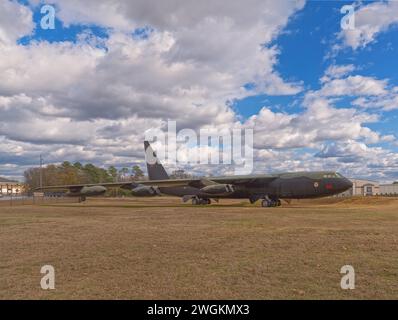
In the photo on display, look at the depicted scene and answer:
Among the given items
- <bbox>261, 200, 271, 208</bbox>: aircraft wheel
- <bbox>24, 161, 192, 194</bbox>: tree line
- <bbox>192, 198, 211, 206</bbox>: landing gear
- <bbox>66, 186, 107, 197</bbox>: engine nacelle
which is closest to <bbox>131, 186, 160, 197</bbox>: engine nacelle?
<bbox>66, 186, 107, 197</bbox>: engine nacelle

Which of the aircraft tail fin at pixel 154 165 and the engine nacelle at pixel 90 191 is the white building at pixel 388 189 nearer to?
the aircraft tail fin at pixel 154 165

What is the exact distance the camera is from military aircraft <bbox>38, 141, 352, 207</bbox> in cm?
3295

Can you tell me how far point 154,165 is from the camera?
48719mm

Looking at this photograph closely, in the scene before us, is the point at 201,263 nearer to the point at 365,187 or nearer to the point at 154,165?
the point at 154,165

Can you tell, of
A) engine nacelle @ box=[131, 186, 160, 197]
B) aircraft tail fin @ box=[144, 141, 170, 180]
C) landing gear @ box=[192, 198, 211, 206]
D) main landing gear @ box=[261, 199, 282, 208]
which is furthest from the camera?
aircraft tail fin @ box=[144, 141, 170, 180]

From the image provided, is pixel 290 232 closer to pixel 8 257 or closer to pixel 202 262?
pixel 202 262

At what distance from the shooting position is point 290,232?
581 inches

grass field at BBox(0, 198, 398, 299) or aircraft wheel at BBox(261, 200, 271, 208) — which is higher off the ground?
grass field at BBox(0, 198, 398, 299)

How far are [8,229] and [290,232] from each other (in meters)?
12.3

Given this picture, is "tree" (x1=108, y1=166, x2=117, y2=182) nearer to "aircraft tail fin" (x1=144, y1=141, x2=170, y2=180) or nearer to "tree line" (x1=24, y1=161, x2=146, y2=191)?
"tree line" (x1=24, y1=161, x2=146, y2=191)

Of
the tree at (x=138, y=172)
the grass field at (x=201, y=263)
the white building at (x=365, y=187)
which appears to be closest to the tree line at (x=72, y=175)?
the tree at (x=138, y=172)

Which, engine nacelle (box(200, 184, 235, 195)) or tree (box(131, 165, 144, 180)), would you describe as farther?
tree (box(131, 165, 144, 180))

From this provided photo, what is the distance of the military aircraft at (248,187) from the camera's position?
32947mm
